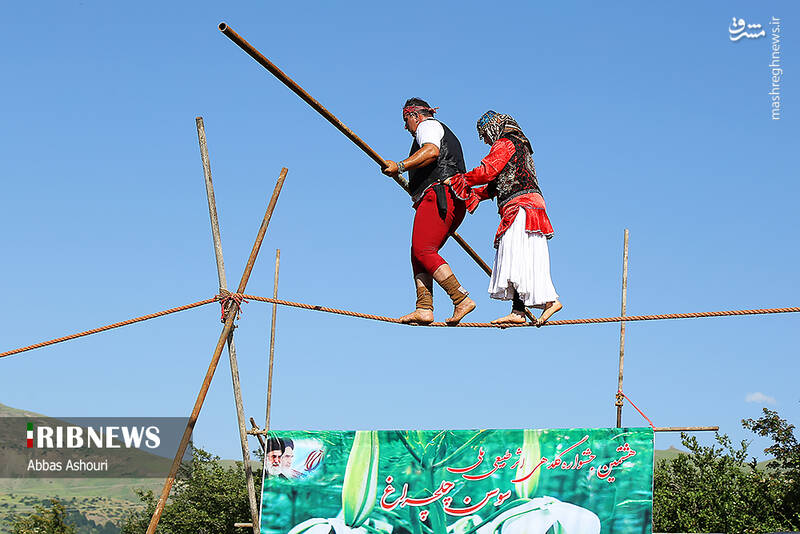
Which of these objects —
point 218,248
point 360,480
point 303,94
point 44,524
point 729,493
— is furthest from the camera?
point 44,524

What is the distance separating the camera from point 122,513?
11638cm

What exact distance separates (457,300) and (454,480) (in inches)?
170

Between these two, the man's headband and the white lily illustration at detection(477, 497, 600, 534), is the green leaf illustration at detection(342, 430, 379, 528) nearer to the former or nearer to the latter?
the white lily illustration at detection(477, 497, 600, 534)

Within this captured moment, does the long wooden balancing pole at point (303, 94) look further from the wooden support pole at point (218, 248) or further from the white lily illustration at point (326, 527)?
the white lily illustration at point (326, 527)

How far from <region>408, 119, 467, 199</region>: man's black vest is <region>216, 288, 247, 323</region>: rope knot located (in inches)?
97.4

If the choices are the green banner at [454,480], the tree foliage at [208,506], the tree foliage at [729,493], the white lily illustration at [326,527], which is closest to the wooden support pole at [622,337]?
the green banner at [454,480]

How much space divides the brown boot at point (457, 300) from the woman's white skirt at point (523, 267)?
0.72 feet

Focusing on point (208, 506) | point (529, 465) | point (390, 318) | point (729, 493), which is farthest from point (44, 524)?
point (390, 318)

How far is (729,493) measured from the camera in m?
19.2

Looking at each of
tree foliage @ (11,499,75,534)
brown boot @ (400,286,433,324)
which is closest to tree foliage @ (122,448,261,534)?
tree foliage @ (11,499,75,534)

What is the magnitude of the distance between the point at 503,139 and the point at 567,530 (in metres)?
4.97

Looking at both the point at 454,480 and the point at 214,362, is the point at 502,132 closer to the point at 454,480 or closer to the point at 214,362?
the point at 214,362

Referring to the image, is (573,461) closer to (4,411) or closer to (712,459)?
(712,459)

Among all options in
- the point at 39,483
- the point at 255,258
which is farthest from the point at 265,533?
the point at 39,483
